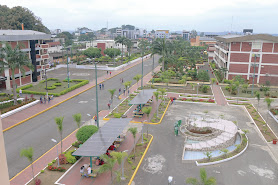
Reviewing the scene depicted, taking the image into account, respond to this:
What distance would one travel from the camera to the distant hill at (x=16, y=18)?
6714 cm

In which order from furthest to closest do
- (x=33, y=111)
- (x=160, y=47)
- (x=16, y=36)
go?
1. (x=160, y=47)
2. (x=16, y=36)
3. (x=33, y=111)

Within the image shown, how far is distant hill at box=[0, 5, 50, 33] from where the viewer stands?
220ft

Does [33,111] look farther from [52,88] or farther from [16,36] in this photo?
[16,36]

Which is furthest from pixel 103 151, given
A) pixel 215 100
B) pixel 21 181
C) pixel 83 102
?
pixel 215 100

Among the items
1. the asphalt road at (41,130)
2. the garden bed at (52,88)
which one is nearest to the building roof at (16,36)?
the garden bed at (52,88)

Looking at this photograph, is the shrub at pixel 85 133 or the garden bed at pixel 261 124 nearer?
the shrub at pixel 85 133

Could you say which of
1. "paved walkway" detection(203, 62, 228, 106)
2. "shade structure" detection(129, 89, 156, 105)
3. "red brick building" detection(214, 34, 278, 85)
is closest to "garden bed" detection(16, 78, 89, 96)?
"shade structure" detection(129, 89, 156, 105)

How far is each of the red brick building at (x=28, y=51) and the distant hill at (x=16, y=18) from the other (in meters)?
24.9

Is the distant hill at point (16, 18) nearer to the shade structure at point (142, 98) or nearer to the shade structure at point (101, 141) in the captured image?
the shade structure at point (142, 98)

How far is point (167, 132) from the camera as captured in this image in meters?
24.7

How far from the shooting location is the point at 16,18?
6881 centimetres

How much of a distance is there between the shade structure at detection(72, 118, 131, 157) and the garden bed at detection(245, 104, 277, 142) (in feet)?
45.8

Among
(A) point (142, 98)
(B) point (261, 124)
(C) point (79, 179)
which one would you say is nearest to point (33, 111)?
(A) point (142, 98)

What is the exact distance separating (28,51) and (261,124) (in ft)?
129
